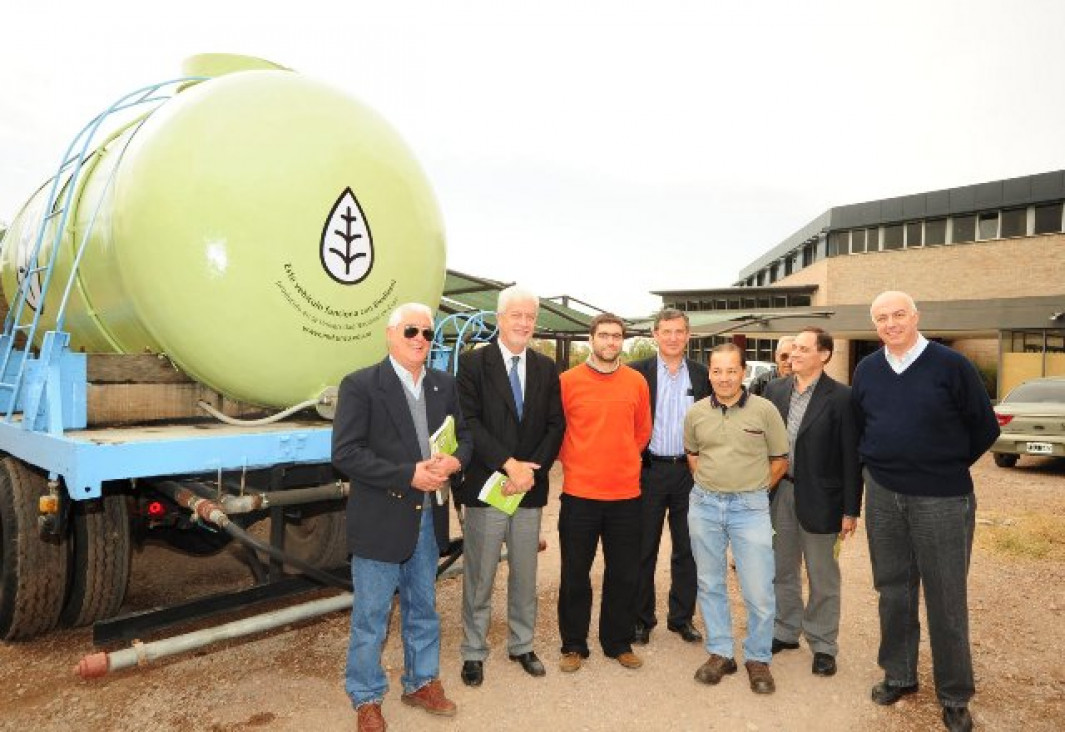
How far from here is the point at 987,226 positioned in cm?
2836

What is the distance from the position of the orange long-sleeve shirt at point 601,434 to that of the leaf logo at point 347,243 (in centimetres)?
129

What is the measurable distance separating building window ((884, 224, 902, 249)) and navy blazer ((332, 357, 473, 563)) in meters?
32.8

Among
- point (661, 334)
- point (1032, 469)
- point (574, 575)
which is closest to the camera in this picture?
point (574, 575)

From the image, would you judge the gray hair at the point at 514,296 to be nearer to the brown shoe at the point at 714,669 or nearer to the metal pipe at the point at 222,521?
the metal pipe at the point at 222,521

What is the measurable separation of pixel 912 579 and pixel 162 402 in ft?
13.4

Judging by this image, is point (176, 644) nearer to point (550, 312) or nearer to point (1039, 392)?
point (550, 312)

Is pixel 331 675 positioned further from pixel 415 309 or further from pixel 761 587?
pixel 761 587

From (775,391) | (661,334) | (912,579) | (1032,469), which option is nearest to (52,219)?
(661,334)

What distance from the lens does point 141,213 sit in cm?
338

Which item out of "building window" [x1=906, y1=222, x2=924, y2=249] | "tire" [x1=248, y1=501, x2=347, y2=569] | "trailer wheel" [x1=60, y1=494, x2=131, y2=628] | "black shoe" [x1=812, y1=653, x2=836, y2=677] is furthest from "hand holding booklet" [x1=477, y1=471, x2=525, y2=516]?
"building window" [x1=906, y1=222, x2=924, y2=249]

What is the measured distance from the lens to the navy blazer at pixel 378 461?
119 inches

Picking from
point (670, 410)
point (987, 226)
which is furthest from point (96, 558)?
point (987, 226)

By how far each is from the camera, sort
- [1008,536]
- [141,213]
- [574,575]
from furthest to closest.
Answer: [1008,536] < [574,575] < [141,213]

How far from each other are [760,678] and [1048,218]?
31065 millimetres
